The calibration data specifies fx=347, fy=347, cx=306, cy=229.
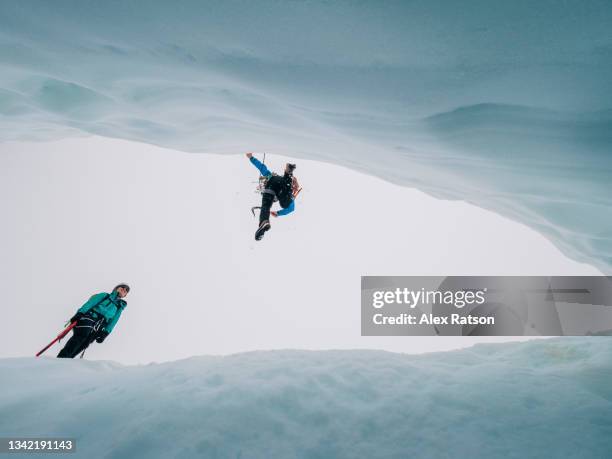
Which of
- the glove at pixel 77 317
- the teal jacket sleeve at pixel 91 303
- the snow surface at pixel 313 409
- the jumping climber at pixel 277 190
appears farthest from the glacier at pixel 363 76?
the glove at pixel 77 317

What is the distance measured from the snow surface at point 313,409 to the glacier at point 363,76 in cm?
231

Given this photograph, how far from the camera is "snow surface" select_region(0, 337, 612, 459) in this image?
7.23 ft

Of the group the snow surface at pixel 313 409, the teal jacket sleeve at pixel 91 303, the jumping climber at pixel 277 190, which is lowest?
the snow surface at pixel 313 409

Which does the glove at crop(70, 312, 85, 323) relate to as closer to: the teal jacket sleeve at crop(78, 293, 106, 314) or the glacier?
the teal jacket sleeve at crop(78, 293, 106, 314)

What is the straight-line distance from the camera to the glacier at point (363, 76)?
2.26 meters

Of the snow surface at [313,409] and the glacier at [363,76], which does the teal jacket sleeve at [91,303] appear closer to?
the snow surface at [313,409]

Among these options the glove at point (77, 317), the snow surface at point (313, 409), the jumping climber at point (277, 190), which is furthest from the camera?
the jumping climber at point (277, 190)

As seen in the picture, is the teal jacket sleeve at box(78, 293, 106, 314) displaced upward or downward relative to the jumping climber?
downward

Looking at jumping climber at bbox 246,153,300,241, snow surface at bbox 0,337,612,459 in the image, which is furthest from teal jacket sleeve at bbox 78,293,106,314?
jumping climber at bbox 246,153,300,241

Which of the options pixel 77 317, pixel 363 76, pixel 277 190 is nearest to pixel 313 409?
pixel 363 76

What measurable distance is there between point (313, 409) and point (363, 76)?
8.94ft

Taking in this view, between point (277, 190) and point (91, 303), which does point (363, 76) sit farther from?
point (91, 303)

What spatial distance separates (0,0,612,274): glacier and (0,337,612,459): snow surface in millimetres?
2309

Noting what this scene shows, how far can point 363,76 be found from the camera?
298 cm
